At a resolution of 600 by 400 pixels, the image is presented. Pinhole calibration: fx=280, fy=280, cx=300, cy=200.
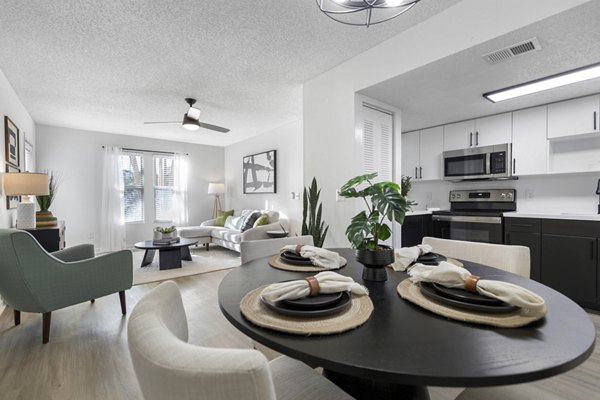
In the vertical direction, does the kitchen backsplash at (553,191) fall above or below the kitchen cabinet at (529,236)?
above

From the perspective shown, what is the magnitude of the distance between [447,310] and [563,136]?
328cm

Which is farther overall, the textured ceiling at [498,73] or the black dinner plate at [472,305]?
the textured ceiling at [498,73]

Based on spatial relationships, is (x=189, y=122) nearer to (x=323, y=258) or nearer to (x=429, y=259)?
(x=323, y=258)

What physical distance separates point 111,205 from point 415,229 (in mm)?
5562

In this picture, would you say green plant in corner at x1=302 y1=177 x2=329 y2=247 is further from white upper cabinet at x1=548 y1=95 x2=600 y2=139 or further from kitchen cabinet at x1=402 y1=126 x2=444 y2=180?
white upper cabinet at x1=548 y1=95 x2=600 y2=139

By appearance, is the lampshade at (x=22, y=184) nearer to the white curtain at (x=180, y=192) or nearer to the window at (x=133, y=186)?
the window at (x=133, y=186)

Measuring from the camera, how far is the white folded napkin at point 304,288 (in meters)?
0.80

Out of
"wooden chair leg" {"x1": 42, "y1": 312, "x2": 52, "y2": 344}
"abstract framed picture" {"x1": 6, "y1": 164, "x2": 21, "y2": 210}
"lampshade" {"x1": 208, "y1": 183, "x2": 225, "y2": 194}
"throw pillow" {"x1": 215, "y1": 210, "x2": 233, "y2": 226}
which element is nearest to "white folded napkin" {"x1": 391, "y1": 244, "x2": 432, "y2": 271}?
"wooden chair leg" {"x1": 42, "y1": 312, "x2": 52, "y2": 344}

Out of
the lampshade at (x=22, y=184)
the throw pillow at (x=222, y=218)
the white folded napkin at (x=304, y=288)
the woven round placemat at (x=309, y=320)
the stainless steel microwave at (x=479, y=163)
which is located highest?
the stainless steel microwave at (x=479, y=163)

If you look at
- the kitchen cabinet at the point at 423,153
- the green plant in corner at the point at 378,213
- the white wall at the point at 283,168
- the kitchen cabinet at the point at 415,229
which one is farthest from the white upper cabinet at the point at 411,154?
the green plant in corner at the point at 378,213

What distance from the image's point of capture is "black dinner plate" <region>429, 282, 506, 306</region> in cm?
77

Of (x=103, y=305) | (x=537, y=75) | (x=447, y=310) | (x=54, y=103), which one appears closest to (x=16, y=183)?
(x=103, y=305)

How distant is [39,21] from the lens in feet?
6.98

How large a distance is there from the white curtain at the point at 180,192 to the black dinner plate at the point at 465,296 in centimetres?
632
